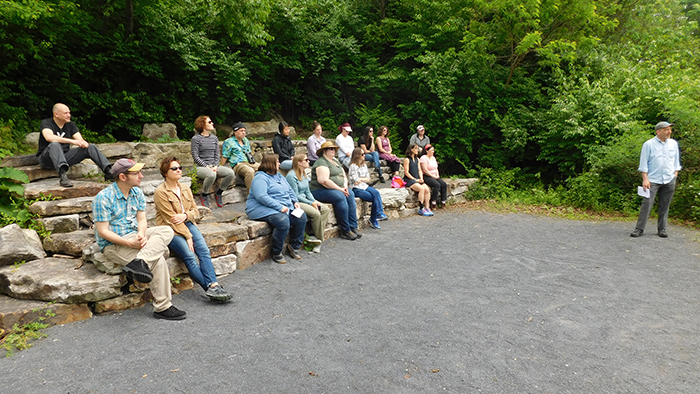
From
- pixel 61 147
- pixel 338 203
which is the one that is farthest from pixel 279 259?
pixel 61 147

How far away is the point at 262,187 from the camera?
5.48 meters

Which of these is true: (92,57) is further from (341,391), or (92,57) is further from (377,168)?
(341,391)

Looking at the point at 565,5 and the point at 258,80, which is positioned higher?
the point at 565,5

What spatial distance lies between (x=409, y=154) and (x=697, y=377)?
6727 mm

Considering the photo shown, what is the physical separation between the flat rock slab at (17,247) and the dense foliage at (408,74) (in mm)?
3929

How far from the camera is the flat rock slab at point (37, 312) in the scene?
333cm

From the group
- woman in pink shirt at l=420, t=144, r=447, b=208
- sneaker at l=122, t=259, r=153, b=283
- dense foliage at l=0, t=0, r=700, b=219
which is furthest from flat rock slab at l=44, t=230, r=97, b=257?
woman in pink shirt at l=420, t=144, r=447, b=208

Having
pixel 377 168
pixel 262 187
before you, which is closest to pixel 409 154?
pixel 377 168

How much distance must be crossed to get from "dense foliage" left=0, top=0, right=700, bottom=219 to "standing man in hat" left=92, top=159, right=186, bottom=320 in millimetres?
4625

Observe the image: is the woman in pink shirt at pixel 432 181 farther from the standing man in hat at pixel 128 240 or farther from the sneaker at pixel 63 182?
the sneaker at pixel 63 182

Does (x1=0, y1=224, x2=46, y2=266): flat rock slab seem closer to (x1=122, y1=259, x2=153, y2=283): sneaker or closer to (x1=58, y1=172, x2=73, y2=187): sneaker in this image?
(x1=58, y1=172, x2=73, y2=187): sneaker

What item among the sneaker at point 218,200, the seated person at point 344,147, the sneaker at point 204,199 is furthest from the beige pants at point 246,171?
the seated person at point 344,147

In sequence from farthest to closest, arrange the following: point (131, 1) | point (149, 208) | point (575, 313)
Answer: point (131, 1), point (149, 208), point (575, 313)

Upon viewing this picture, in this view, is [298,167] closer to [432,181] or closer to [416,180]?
[416,180]
